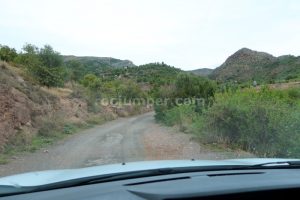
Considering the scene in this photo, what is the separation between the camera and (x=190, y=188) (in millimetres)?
2502

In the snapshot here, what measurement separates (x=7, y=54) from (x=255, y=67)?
5212 cm

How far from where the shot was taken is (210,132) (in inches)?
891

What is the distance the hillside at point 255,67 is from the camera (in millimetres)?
86688

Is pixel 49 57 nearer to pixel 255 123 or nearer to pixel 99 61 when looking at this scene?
pixel 255 123

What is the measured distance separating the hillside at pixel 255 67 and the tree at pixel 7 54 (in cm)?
3941

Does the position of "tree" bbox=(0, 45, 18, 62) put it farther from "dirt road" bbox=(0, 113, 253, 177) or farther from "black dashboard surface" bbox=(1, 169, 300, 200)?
"black dashboard surface" bbox=(1, 169, 300, 200)

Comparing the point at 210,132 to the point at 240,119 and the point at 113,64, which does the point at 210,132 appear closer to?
the point at 240,119

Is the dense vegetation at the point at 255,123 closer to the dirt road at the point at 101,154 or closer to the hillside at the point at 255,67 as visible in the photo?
the dirt road at the point at 101,154

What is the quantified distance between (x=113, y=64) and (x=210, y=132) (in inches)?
5238

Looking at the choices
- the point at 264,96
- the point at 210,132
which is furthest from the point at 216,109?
the point at 264,96

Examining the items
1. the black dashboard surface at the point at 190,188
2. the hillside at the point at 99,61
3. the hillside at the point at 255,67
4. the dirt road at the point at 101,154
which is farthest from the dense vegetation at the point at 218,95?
the black dashboard surface at the point at 190,188

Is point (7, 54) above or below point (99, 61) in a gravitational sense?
below

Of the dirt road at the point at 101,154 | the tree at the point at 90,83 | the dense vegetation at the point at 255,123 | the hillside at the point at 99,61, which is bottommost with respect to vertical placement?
the dirt road at the point at 101,154

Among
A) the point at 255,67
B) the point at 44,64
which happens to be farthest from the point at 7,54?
the point at 255,67
